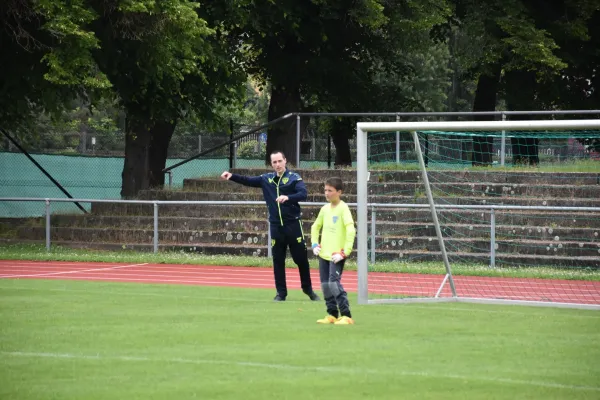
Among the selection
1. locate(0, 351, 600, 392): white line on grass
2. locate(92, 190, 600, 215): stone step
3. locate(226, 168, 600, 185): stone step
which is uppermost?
locate(226, 168, 600, 185): stone step

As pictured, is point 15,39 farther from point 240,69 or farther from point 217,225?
point 240,69

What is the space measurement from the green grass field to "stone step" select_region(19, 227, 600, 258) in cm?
804

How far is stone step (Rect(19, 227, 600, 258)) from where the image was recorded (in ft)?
71.8

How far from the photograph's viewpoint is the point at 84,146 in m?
38.2

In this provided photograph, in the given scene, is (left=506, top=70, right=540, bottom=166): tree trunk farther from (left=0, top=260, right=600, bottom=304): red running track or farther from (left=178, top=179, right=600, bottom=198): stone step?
(left=0, top=260, right=600, bottom=304): red running track

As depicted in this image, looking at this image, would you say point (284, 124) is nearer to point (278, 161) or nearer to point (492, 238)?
point (492, 238)

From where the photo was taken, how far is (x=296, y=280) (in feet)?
62.3

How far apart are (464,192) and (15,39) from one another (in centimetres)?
1039

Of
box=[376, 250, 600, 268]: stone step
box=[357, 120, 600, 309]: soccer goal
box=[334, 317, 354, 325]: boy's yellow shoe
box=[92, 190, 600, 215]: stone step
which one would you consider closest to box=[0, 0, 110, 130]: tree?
box=[92, 190, 600, 215]: stone step

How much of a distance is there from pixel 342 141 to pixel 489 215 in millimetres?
11127

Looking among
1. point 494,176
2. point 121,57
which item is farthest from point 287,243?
point 121,57

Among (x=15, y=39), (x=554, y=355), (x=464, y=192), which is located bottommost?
(x=554, y=355)

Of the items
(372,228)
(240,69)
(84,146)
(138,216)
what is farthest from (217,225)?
(84,146)

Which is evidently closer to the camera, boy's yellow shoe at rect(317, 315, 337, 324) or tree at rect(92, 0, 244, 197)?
boy's yellow shoe at rect(317, 315, 337, 324)
